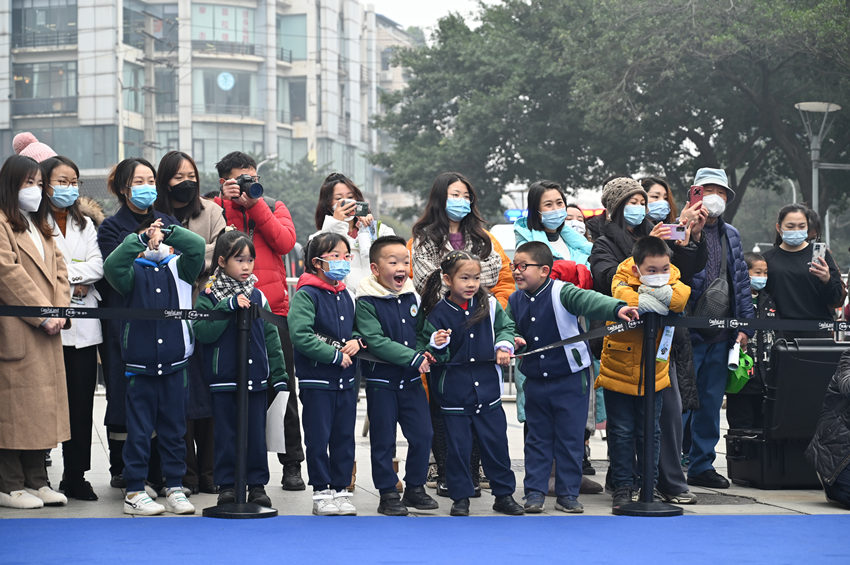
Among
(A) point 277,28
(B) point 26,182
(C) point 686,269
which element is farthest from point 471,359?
(A) point 277,28

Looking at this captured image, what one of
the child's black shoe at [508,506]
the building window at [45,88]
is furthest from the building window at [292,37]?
the child's black shoe at [508,506]

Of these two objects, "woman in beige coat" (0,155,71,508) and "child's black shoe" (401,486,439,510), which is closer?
"woman in beige coat" (0,155,71,508)

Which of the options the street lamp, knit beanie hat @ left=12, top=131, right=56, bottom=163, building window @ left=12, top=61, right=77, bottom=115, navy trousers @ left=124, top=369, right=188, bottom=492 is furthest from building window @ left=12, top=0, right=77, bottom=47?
navy trousers @ left=124, top=369, right=188, bottom=492

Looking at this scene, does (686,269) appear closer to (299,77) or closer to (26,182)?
(26,182)

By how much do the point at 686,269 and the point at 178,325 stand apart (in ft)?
9.69

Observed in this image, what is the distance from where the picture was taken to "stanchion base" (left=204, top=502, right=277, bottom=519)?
5996 mm

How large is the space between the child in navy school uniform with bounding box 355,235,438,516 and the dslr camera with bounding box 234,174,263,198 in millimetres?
831

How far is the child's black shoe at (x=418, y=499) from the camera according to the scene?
641cm

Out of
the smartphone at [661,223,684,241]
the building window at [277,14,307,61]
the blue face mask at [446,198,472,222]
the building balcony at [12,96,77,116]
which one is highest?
the building window at [277,14,307,61]

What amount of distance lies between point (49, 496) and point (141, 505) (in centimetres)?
57

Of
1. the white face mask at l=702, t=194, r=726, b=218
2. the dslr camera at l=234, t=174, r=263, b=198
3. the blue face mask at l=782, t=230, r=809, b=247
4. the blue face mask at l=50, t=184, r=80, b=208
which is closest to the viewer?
the blue face mask at l=50, t=184, r=80, b=208

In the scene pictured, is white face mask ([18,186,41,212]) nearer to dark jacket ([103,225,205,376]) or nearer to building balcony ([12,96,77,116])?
dark jacket ([103,225,205,376])

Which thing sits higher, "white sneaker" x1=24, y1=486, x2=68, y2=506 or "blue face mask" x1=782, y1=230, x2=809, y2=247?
"blue face mask" x1=782, y1=230, x2=809, y2=247

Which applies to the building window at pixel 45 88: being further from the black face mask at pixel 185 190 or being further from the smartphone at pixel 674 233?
the smartphone at pixel 674 233
